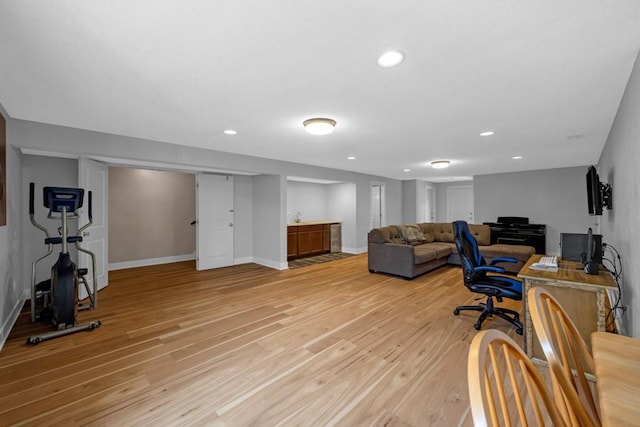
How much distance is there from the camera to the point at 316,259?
695 centimetres

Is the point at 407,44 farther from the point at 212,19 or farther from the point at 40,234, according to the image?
the point at 40,234

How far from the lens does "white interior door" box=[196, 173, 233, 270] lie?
5555mm

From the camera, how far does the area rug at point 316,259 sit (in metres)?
6.34

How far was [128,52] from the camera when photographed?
176 cm

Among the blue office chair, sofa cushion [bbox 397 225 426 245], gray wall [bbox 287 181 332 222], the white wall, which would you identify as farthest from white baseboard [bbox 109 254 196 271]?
the white wall

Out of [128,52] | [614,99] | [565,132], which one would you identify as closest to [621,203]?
[614,99]

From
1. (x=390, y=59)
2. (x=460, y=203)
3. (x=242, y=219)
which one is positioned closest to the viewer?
(x=390, y=59)

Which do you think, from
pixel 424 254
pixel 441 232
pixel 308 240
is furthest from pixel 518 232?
pixel 308 240

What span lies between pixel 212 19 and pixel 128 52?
71cm

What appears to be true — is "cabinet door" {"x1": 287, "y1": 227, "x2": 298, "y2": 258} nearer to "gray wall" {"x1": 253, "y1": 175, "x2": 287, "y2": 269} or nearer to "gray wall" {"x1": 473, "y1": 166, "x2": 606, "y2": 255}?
"gray wall" {"x1": 253, "y1": 175, "x2": 287, "y2": 269}

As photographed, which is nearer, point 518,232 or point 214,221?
point 214,221

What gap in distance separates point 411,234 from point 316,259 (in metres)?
2.39

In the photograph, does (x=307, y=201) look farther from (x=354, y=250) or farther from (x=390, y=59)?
(x=390, y=59)

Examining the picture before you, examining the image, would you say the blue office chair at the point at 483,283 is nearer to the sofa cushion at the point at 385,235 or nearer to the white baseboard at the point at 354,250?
the sofa cushion at the point at 385,235
